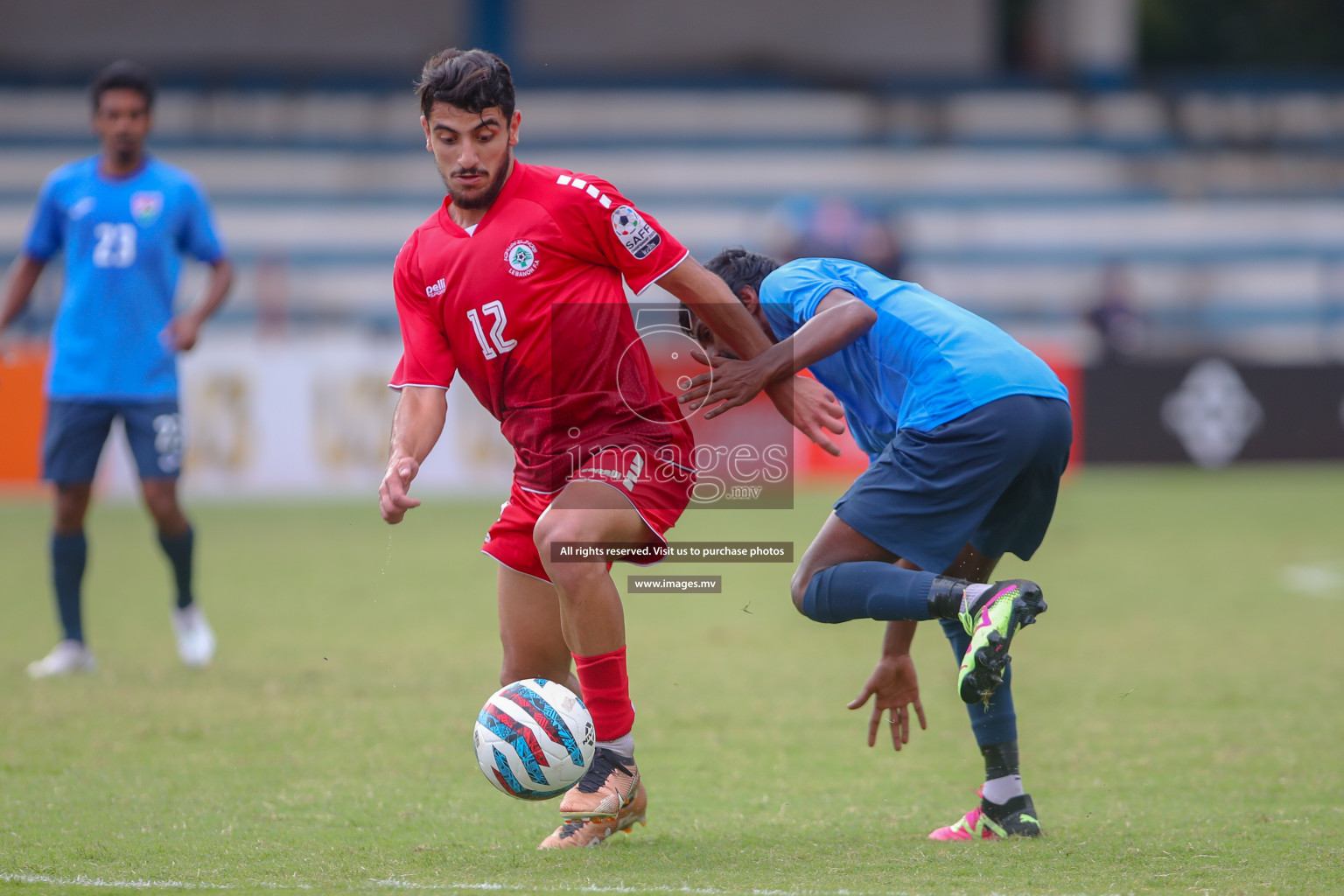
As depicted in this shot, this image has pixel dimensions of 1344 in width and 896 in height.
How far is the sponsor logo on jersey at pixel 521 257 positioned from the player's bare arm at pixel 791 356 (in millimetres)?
542

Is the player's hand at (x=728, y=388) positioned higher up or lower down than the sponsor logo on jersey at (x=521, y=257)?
lower down

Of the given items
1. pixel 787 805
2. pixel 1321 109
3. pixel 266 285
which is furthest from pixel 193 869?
pixel 1321 109

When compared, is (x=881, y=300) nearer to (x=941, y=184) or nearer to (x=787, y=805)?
(x=787, y=805)

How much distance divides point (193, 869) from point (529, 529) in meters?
1.21

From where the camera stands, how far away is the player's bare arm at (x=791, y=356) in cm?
389

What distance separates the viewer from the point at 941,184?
76.6 ft

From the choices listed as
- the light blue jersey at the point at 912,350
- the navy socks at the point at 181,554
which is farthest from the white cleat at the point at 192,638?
the light blue jersey at the point at 912,350

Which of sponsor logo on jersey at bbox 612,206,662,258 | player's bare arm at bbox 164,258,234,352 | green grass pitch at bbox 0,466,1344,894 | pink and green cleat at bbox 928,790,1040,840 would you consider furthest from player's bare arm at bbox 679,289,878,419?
player's bare arm at bbox 164,258,234,352

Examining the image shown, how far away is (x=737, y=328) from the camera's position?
158 inches

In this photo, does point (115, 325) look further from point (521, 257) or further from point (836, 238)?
point (836, 238)

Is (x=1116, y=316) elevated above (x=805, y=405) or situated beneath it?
situated beneath

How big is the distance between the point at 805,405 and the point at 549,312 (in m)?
0.74

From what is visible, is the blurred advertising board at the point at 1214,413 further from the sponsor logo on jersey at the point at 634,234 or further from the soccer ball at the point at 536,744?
the soccer ball at the point at 536,744

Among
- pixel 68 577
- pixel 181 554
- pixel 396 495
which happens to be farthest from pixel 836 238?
pixel 396 495
